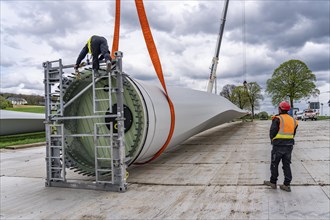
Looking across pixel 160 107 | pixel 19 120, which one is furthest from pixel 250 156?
pixel 19 120

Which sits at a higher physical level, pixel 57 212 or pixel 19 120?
pixel 19 120

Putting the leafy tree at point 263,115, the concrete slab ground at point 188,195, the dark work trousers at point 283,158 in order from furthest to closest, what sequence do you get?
the leafy tree at point 263,115
the dark work trousers at point 283,158
the concrete slab ground at point 188,195

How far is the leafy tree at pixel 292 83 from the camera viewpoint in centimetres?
4310

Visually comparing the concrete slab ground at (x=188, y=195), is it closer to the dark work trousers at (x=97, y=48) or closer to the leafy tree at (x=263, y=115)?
the dark work trousers at (x=97, y=48)

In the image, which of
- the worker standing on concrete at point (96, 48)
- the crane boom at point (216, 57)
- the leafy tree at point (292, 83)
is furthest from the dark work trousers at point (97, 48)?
the leafy tree at point (292, 83)

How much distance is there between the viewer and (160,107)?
7309 millimetres

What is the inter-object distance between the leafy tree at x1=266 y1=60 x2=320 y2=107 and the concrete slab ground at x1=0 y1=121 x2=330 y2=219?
3777cm

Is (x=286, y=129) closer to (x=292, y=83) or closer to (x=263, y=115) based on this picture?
(x=292, y=83)

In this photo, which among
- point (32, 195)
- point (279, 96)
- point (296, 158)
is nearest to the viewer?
point (32, 195)

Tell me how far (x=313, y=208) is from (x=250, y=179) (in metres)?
1.91

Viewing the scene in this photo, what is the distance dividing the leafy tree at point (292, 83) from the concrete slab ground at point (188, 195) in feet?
124

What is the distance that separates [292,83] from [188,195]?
43073 mm

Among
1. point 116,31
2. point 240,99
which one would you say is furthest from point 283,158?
point 240,99

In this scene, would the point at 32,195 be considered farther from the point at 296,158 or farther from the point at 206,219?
the point at 296,158
